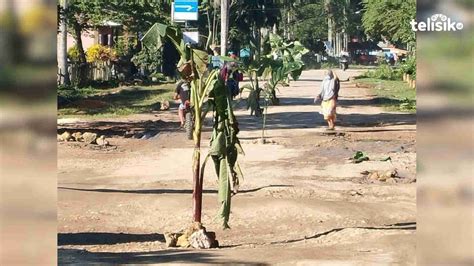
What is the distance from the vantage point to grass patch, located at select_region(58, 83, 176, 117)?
27.6 meters

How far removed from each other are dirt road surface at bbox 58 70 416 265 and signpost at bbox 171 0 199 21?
6.51 m

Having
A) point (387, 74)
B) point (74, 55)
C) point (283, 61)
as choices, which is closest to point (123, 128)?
point (283, 61)

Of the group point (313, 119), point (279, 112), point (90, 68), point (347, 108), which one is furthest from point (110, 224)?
point (90, 68)

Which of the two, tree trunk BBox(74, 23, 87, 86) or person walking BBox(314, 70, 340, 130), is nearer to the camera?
person walking BBox(314, 70, 340, 130)

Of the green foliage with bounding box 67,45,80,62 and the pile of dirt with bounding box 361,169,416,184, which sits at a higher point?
the green foliage with bounding box 67,45,80,62

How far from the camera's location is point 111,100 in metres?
32.9

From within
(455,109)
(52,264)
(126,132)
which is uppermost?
(455,109)

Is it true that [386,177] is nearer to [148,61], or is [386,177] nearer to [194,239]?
[194,239]

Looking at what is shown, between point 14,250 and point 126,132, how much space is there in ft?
61.7

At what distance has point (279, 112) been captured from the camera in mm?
27594

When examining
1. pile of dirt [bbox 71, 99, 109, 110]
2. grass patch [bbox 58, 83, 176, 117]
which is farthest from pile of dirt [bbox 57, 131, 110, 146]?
pile of dirt [bbox 71, 99, 109, 110]

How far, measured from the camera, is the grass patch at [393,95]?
93.6 ft

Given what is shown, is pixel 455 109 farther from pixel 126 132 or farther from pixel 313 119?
pixel 313 119

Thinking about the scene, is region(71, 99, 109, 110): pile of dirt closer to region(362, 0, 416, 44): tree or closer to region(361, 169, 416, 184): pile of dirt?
region(362, 0, 416, 44): tree
